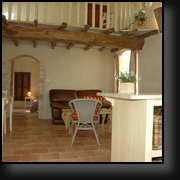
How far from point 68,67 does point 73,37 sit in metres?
2.06

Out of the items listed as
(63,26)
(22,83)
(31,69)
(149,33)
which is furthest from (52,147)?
(31,69)

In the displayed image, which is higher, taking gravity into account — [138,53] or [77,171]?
[138,53]

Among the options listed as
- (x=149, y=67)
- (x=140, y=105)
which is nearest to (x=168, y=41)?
(x=140, y=105)

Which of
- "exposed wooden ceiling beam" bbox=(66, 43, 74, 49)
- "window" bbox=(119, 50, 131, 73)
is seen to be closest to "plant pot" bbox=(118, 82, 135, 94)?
"exposed wooden ceiling beam" bbox=(66, 43, 74, 49)

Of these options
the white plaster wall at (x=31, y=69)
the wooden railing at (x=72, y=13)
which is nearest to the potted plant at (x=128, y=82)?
the wooden railing at (x=72, y=13)

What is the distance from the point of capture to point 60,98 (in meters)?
6.73

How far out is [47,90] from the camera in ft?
23.3

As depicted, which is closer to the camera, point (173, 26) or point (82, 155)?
point (173, 26)

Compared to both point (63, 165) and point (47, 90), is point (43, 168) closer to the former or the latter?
point (63, 165)

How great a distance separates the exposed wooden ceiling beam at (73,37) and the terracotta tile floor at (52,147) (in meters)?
2.38

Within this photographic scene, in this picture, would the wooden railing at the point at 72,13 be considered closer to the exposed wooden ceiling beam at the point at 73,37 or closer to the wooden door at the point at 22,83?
the exposed wooden ceiling beam at the point at 73,37

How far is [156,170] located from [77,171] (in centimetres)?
63

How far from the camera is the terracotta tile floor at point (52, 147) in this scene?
117 inches

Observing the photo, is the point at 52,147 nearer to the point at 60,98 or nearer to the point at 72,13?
the point at 60,98
